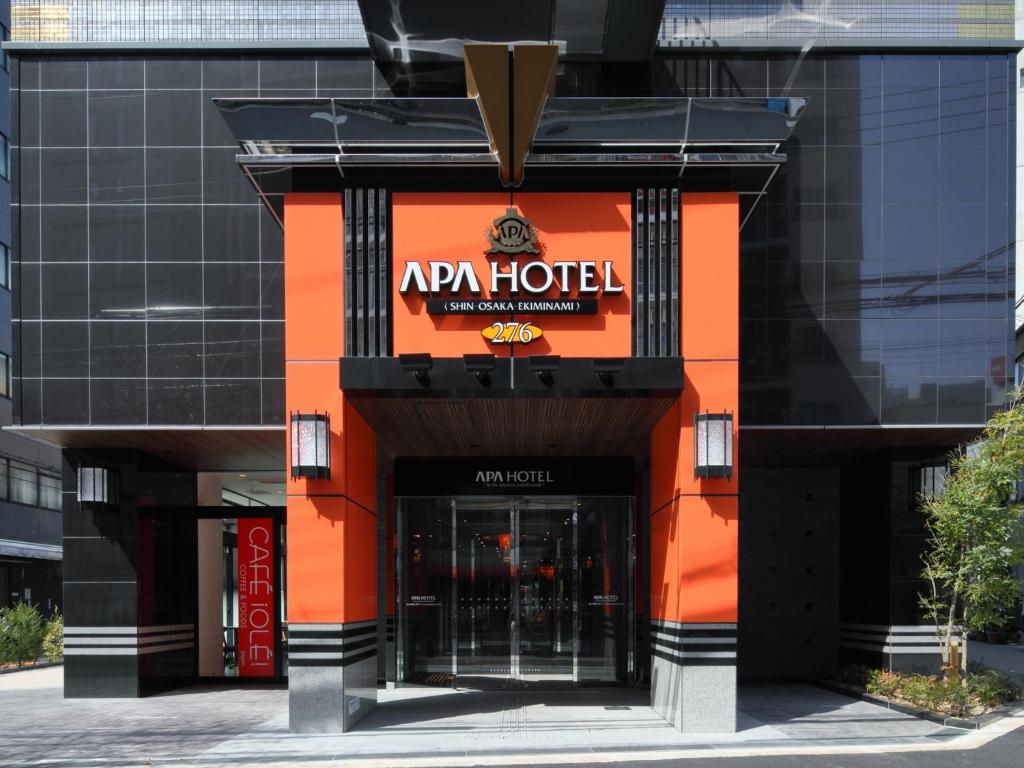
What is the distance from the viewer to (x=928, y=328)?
→ 1461 centimetres

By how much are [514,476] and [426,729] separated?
5.39 metres

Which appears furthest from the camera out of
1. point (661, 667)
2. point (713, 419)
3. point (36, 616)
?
point (36, 616)

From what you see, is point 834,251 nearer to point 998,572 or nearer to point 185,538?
point 998,572

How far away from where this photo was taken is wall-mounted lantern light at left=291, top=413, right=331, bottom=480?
39.0ft

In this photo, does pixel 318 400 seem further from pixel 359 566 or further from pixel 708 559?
pixel 708 559

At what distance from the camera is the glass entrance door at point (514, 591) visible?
54.6ft

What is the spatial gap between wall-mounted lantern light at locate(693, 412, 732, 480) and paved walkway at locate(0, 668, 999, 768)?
325cm

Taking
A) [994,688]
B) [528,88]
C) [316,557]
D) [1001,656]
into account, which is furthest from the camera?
[1001,656]

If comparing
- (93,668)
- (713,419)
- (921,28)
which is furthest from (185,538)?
(921,28)

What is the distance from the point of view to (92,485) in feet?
50.7

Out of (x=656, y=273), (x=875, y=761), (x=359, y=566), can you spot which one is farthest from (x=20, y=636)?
(x=875, y=761)

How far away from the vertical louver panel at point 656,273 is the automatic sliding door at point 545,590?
5544 millimetres

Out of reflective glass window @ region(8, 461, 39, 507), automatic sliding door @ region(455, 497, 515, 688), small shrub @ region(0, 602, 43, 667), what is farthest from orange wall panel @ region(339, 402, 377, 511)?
reflective glass window @ region(8, 461, 39, 507)

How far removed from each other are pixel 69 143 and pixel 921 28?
13406 mm
